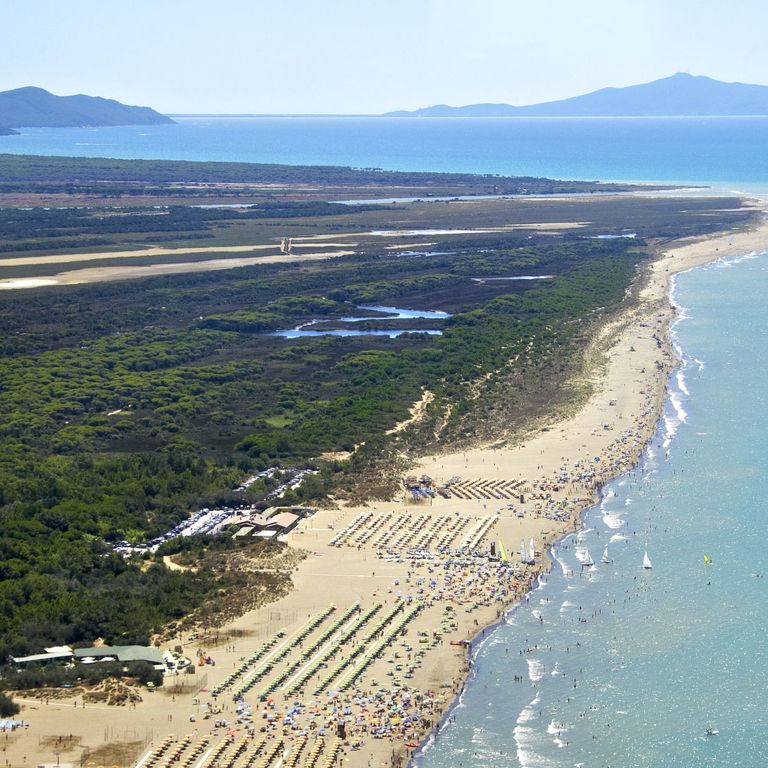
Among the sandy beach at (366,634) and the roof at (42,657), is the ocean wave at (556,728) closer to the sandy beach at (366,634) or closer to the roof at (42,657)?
the sandy beach at (366,634)

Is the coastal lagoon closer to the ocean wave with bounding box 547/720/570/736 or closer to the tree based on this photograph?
the ocean wave with bounding box 547/720/570/736

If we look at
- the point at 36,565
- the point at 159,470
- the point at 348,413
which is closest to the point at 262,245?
the point at 348,413

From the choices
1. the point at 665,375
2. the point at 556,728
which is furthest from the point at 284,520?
the point at 665,375

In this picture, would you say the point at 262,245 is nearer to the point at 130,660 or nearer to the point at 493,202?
the point at 493,202

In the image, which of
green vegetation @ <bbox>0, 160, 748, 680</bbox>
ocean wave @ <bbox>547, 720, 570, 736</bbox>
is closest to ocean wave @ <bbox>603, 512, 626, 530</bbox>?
green vegetation @ <bbox>0, 160, 748, 680</bbox>

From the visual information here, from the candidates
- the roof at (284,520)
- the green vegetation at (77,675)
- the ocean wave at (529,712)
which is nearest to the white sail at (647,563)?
the ocean wave at (529,712)

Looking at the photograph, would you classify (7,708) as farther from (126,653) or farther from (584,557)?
(584,557)
